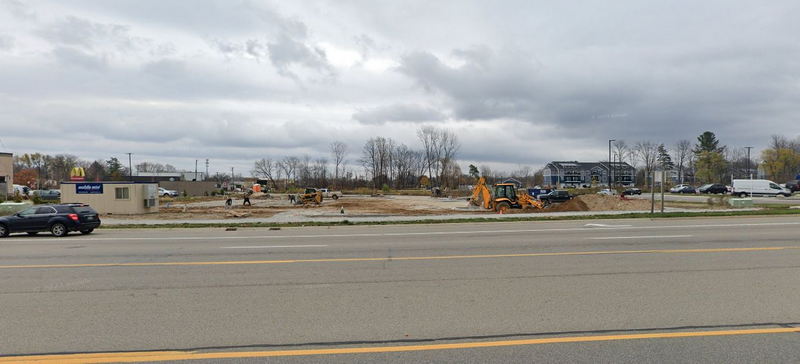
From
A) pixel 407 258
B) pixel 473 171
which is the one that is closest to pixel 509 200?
pixel 407 258

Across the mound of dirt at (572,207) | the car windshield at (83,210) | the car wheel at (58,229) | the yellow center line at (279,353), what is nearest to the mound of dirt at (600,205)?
the mound of dirt at (572,207)

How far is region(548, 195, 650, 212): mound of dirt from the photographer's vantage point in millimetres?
33688

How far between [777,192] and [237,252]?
62.1 m

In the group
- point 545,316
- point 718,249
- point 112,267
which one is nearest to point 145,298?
point 112,267

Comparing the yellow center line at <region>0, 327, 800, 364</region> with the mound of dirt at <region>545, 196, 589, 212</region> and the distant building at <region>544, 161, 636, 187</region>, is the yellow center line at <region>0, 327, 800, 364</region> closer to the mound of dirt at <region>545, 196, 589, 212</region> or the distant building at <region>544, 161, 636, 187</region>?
the mound of dirt at <region>545, 196, 589, 212</region>

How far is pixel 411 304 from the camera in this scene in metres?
6.66

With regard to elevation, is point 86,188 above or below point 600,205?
above

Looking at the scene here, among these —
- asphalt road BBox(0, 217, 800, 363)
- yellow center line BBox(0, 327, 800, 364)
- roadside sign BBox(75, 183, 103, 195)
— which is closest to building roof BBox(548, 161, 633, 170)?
roadside sign BBox(75, 183, 103, 195)

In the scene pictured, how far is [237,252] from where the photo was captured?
12.5 meters

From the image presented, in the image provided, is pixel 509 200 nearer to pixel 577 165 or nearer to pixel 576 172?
pixel 576 172

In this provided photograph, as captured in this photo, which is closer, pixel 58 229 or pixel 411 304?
pixel 411 304

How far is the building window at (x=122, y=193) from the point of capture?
3350cm

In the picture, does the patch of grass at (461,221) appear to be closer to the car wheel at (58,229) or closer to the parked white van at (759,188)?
the car wheel at (58,229)

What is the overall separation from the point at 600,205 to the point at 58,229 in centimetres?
3243
